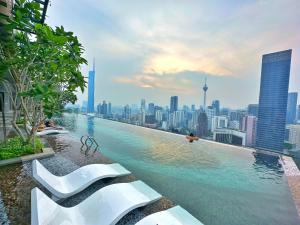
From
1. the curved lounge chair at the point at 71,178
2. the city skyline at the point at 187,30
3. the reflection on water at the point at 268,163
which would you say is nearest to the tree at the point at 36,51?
the curved lounge chair at the point at 71,178

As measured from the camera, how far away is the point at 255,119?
27312mm

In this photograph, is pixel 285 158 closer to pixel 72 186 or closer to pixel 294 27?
pixel 294 27

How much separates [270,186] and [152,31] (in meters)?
10.2

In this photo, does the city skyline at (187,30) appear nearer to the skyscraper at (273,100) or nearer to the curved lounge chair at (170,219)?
the curved lounge chair at (170,219)

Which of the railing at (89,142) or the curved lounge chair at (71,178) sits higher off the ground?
the curved lounge chair at (71,178)

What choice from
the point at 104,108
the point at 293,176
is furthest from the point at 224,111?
the point at 293,176

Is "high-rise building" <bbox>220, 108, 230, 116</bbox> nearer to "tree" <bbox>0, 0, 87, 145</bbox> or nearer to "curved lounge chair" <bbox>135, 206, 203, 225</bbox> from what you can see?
"tree" <bbox>0, 0, 87, 145</bbox>

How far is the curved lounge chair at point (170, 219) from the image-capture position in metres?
2.48

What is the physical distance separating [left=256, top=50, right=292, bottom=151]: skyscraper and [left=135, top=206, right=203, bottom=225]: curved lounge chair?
25.4 m

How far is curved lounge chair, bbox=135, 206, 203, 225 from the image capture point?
8.13 ft

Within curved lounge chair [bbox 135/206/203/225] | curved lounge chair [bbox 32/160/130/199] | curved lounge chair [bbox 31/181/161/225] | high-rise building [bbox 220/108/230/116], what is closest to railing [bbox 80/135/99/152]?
curved lounge chair [bbox 32/160/130/199]

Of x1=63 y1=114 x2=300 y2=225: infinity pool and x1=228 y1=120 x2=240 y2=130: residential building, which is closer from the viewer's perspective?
x1=63 y1=114 x2=300 y2=225: infinity pool

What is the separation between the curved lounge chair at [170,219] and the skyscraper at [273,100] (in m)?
25.4

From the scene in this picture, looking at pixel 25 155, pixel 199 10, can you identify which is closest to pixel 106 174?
pixel 25 155
